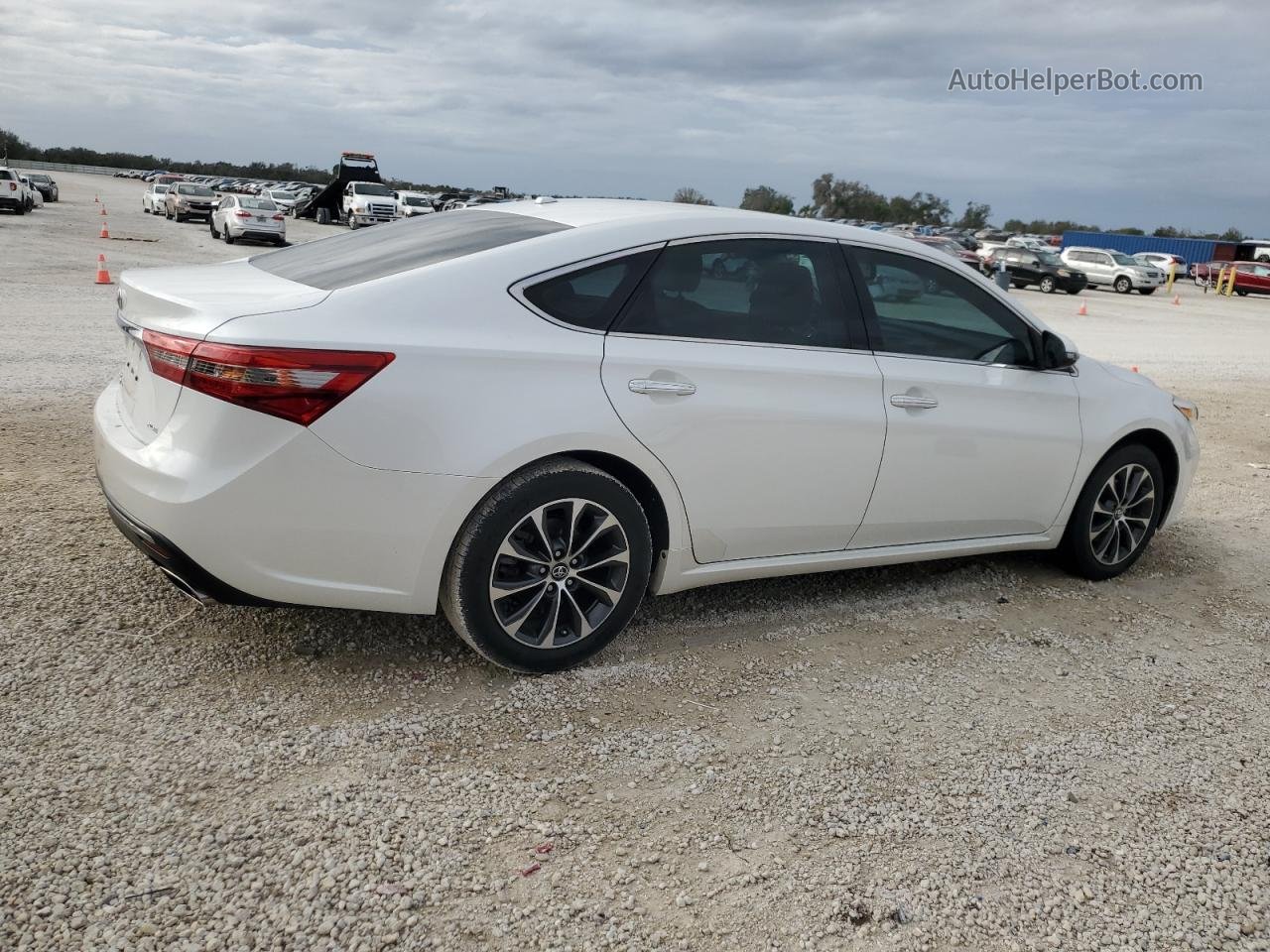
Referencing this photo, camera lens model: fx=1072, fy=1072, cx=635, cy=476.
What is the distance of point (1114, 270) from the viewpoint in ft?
129

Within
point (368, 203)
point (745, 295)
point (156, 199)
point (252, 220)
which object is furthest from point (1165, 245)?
point (745, 295)

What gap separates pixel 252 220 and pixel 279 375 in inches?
1181

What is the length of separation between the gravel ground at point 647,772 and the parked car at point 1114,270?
37.7 m

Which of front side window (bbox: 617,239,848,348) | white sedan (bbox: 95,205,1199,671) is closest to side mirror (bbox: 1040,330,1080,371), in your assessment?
white sedan (bbox: 95,205,1199,671)

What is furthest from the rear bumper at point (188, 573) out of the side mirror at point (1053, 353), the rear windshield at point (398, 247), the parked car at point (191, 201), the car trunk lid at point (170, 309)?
the parked car at point (191, 201)

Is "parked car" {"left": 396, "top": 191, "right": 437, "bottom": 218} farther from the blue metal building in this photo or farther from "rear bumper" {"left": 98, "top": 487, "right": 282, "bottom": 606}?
"rear bumper" {"left": 98, "top": 487, "right": 282, "bottom": 606}

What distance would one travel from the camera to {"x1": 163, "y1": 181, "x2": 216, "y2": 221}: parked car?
4019 centimetres

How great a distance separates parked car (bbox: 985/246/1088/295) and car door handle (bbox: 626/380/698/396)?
34.4 meters

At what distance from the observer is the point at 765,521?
410 cm

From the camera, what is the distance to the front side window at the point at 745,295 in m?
3.85

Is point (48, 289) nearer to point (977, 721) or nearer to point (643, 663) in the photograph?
point (643, 663)

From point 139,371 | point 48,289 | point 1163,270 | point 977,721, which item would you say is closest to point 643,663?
point 977,721

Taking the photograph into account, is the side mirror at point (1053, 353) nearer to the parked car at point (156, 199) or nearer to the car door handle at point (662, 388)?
the car door handle at point (662, 388)

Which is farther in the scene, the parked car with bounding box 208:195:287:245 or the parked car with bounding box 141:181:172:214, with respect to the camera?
the parked car with bounding box 141:181:172:214
